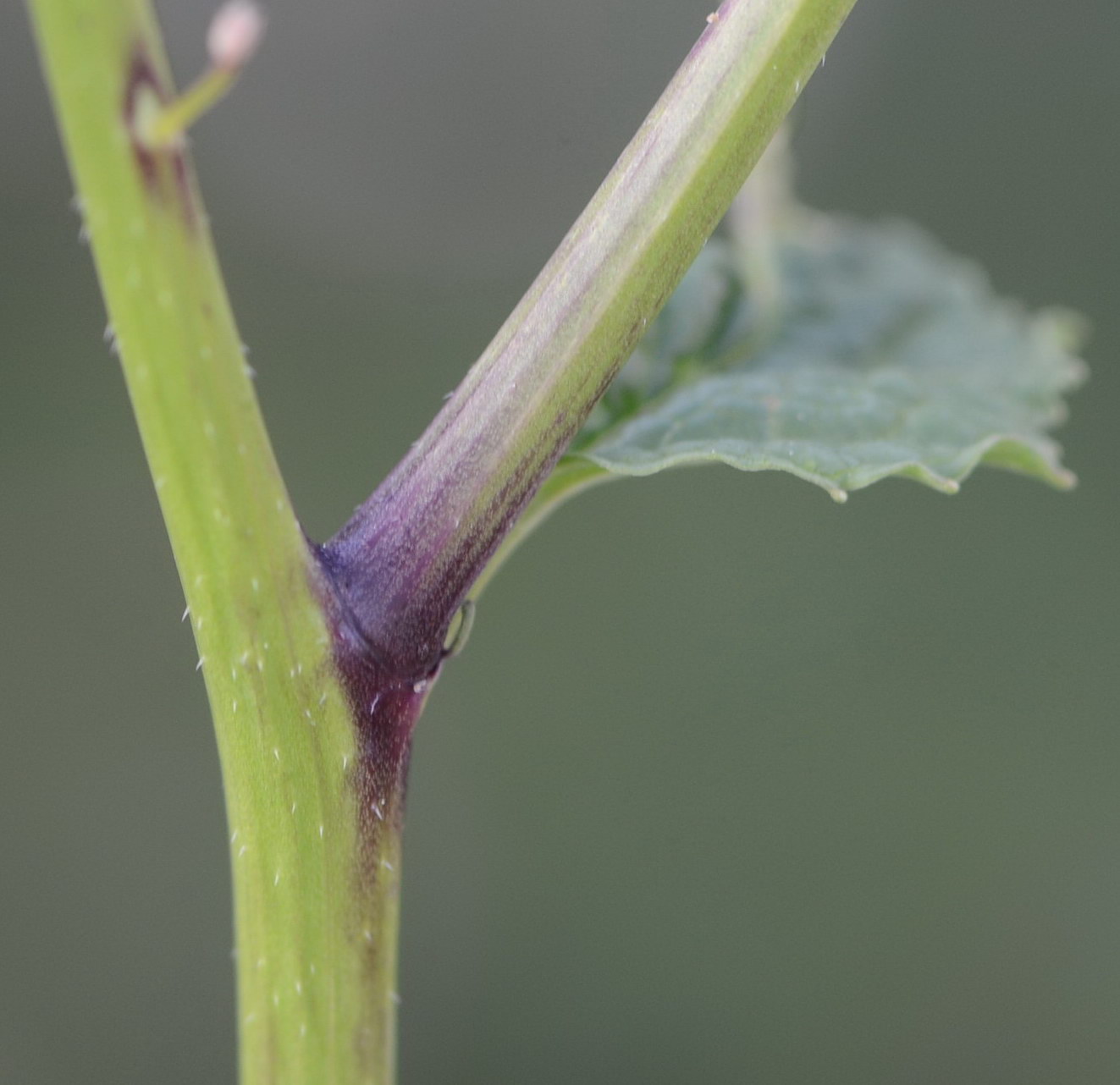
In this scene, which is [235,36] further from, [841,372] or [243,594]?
[841,372]

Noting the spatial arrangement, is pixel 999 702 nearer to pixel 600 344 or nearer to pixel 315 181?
pixel 315 181

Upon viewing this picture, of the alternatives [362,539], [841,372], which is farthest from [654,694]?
[362,539]

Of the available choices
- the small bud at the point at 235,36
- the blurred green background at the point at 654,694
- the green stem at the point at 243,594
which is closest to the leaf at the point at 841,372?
the green stem at the point at 243,594

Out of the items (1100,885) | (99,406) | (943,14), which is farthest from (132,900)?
(943,14)

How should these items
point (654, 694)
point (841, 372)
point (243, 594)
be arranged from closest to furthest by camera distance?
point (243, 594)
point (841, 372)
point (654, 694)

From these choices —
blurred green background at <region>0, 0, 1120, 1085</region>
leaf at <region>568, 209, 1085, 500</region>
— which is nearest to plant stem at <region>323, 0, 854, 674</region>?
leaf at <region>568, 209, 1085, 500</region>

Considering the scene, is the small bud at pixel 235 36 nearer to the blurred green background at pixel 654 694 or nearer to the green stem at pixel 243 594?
the green stem at pixel 243 594
